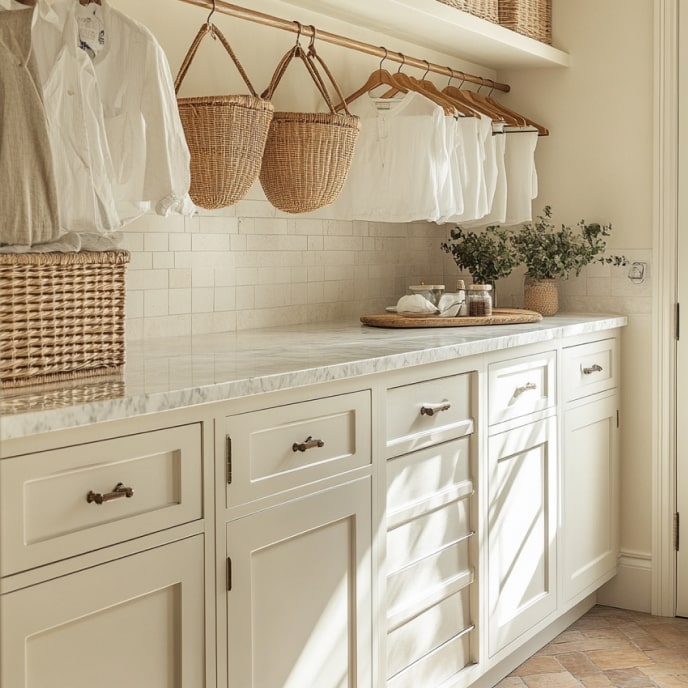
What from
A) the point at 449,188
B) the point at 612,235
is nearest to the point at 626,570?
the point at 612,235

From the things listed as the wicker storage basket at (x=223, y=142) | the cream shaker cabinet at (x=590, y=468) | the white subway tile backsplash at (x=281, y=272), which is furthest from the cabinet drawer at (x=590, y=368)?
the wicker storage basket at (x=223, y=142)

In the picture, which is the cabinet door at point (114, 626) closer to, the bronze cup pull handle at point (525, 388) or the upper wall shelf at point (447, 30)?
the bronze cup pull handle at point (525, 388)

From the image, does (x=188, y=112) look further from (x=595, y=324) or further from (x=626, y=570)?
(x=626, y=570)

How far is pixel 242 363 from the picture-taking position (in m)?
2.11

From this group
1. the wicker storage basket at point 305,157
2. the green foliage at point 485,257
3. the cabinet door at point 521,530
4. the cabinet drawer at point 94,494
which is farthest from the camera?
the green foliage at point 485,257

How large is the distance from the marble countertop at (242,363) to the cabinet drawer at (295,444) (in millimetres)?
74

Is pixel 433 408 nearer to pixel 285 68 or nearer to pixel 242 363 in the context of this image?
pixel 242 363

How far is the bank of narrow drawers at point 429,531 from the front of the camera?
238cm

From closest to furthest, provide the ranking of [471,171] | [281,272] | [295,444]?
[295,444] < [281,272] < [471,171]

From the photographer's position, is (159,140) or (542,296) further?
(542,296)

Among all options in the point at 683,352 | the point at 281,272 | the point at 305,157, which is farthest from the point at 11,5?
the point at 683,352

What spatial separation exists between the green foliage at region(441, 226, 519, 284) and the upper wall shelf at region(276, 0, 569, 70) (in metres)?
0.64

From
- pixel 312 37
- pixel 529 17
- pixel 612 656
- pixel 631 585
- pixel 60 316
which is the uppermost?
pixel 529 17

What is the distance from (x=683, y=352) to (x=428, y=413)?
150 cm
